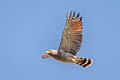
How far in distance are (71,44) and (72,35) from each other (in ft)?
1.16

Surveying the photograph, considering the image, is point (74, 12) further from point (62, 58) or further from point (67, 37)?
point (62, 58)

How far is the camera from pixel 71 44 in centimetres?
1195

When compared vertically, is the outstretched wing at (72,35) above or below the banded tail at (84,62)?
above

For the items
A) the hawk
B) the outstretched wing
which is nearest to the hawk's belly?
the hawk

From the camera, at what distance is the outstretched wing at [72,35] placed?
11742 millimetres

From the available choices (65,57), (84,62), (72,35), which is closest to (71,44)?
(72,35)

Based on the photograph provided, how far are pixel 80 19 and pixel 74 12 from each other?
35 centimetres

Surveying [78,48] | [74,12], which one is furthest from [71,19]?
[78,48]

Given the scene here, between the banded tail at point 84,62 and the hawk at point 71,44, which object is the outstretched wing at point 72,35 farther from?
the banded tail at point 84,62

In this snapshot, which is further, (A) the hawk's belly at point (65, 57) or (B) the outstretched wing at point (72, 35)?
(B) the outstretched wing at point (72, 35)

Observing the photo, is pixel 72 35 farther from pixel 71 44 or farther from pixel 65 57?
pixel 65 57

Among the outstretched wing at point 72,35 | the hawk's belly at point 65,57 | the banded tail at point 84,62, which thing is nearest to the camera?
the hawk's belly at point 65,57

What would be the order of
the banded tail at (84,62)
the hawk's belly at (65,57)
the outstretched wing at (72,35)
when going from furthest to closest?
1. the banded tail at (84,62)
2. the outstretched wing at (72,35)
3. the hawk's belly at (65,57)

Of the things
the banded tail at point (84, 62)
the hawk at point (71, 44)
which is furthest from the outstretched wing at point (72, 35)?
the banded tail at point (84, 62)
